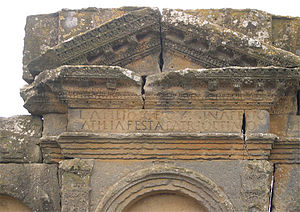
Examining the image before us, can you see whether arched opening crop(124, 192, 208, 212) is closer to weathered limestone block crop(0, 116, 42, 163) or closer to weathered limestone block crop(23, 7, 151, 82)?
weathered limestone block crop(0, 116, 42, 163)

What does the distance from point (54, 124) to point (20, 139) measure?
0.57 meters

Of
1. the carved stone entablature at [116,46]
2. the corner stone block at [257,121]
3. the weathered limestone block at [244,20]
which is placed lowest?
the corner stone block at [257,121]

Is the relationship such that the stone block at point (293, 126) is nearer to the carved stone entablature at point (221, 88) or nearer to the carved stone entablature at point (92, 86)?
the carved stone entablature at point (221, 88)

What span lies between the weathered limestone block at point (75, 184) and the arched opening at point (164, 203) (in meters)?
0.65

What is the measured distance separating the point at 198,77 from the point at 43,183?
264 centimetres

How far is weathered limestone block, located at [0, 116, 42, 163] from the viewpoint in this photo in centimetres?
817

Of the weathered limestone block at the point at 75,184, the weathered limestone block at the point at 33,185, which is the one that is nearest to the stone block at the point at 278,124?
the weathered limestone block at the point at 75,184

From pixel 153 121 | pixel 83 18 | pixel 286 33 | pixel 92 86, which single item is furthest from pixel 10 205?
pixel 286 33

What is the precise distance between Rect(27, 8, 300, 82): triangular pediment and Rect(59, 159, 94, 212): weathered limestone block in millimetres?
1377

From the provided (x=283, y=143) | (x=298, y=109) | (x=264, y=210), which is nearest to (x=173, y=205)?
(x=264, y=210)

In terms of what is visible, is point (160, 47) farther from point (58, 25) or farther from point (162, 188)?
point (162, 188)

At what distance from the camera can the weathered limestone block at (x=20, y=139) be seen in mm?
8172

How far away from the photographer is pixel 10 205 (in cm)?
819

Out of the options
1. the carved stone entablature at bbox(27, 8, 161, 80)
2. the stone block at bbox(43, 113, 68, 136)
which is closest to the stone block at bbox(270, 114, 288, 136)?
the carved stone entablature at bbox(27, 8, 161, 80)
